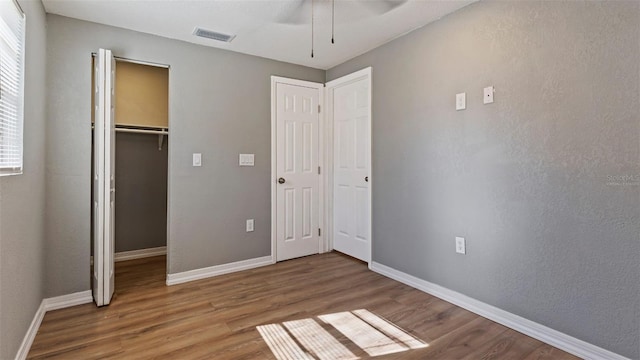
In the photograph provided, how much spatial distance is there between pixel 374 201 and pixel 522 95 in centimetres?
163

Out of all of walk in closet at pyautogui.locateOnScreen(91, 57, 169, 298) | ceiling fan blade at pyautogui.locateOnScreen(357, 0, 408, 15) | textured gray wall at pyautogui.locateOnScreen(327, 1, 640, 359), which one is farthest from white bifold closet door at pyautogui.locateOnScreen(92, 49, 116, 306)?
textured gray wall at pyautogui.locateOnScreen(327, 1, 640, 359)

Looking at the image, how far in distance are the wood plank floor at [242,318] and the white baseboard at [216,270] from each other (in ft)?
0.31

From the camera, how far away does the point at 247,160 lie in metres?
3.37

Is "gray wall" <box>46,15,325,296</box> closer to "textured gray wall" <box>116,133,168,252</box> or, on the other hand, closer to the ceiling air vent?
the ceiling air vent

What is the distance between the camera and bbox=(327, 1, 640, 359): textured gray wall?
66.5 inches

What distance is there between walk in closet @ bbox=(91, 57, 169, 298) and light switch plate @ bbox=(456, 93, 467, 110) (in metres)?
3.02

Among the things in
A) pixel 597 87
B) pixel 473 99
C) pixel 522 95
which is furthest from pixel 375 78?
pixel 597 87

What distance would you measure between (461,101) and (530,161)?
0.69m

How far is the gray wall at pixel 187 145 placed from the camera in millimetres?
2480

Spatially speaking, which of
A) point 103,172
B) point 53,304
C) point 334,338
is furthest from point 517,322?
point 53,304

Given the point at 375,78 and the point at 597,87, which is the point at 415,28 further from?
the point at 597,87

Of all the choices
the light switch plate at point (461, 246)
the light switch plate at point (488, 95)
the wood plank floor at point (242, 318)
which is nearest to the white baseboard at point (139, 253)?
the wood plank floor at point (242, 318)

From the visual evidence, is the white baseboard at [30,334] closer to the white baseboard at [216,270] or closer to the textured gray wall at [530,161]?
the white baseboard at [216,270]

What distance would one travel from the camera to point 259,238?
11.4 feet
